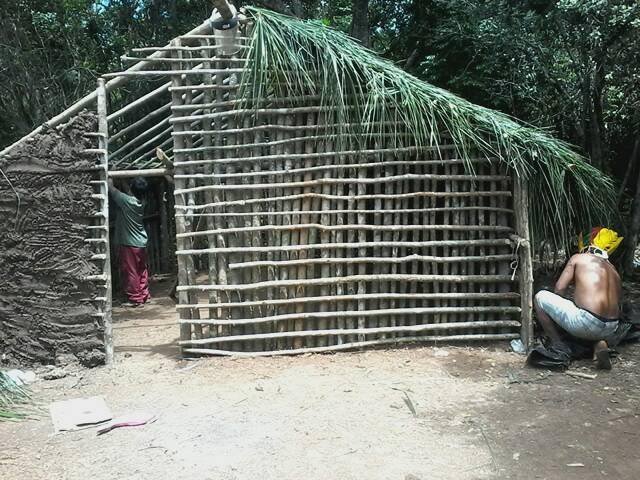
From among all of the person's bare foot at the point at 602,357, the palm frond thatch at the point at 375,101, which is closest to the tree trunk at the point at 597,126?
the palm frond thatch at the point at 375,101

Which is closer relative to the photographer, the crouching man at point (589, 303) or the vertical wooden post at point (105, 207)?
the crouching man at point (589, 303)

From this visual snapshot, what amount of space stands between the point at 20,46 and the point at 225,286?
18.6 ft

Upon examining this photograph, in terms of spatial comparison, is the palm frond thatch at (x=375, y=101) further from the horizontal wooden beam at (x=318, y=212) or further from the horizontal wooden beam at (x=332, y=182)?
the horizontal wooden beam at (x=318, y=212)

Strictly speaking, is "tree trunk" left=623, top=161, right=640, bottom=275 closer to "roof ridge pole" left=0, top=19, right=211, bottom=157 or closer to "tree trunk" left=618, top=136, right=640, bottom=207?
"tree trunk" left=618, top=136, right=640, bottom=207

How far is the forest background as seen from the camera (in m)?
6.74

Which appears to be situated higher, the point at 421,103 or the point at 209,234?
the point at 421,103

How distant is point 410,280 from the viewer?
206 inches

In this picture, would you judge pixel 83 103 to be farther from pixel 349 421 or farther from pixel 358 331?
pixel 349 421

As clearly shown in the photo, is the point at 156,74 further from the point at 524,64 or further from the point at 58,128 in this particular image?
the point at 524,64

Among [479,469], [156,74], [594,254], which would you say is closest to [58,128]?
[156,74]

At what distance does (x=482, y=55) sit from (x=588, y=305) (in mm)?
3947

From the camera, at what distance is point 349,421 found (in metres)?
3.94

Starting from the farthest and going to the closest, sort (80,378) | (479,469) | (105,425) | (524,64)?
1. (524,64)
2. (80,378)
3. (105,425)
4. (479,469)

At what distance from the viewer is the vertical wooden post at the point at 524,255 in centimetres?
521
